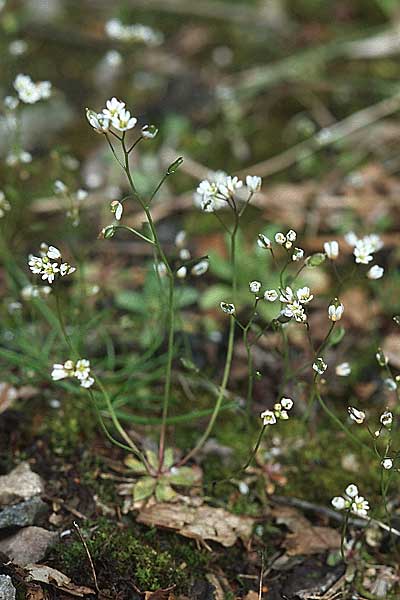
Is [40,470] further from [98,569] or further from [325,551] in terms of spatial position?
[325,551]

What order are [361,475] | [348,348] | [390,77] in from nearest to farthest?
[361,475] → [348,348] → [390,77]

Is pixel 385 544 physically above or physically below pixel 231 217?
below

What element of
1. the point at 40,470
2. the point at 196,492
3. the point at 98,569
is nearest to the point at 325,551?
the point at 196,492

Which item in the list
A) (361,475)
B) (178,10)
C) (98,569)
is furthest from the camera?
(178,10)

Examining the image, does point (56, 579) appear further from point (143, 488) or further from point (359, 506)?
point (359, 506)

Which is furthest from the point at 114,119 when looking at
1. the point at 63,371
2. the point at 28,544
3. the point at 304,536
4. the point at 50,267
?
the point at 304,536

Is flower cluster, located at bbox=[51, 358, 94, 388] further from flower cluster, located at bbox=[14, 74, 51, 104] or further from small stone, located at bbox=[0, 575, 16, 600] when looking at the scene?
flower cluster, located at bbox=[14, 74, 51, 104]

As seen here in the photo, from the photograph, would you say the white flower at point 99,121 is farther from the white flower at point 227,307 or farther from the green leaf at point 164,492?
the green leaf at point 164,492
